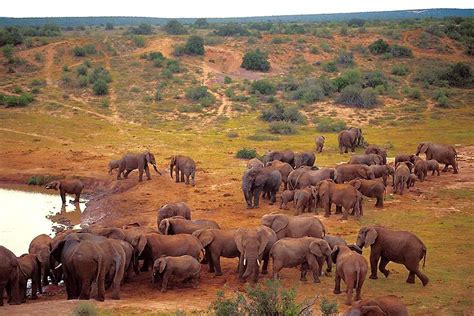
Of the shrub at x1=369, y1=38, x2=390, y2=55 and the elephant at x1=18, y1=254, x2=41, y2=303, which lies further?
the shrub at x1=369, y1=38, x2=390, y2=55

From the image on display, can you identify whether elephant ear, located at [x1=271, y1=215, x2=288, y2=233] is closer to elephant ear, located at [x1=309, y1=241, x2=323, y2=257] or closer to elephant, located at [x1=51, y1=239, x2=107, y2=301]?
elephant ear, located at [x1=309, y1=241, x2=323, y2=257]

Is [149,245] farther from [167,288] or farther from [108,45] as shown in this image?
[108,45]

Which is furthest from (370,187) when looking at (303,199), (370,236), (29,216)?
(29,216)

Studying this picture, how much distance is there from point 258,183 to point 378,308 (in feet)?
37.6

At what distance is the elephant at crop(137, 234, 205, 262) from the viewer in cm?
1428

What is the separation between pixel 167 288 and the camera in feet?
45.9

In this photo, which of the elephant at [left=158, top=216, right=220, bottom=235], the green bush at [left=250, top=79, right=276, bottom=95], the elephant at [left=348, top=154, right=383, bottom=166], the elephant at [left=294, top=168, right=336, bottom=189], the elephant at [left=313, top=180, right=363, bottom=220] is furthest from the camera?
the green bush at [left=250, top=79, right=276, bottom=95]

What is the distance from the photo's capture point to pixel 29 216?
72.6 feet

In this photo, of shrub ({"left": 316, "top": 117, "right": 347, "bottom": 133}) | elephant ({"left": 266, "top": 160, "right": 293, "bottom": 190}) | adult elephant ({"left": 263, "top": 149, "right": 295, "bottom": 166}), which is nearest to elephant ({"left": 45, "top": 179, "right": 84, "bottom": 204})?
elephant ({"left": 266, "top": 160, "right": 293, "bottom": 190})

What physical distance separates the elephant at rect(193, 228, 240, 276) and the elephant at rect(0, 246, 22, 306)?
13.5 ft

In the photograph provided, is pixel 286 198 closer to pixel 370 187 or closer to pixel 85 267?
pixel 370 187

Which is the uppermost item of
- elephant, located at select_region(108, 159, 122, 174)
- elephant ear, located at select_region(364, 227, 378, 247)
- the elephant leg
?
elephant ear, located at select_region(364, 227, 378, 247)

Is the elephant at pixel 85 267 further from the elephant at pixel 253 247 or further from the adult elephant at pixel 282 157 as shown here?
the adult elephant at pixel 282 157

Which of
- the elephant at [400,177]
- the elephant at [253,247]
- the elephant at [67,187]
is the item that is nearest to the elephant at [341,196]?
the elephant at [400,177]
